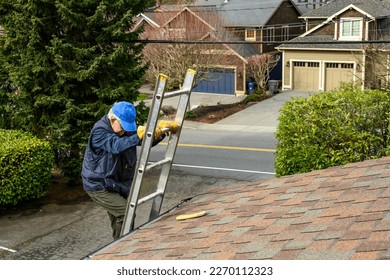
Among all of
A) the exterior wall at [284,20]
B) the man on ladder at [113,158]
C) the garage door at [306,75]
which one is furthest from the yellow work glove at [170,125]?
the exterior wall at [284,20]

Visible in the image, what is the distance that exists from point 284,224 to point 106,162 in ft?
8.46

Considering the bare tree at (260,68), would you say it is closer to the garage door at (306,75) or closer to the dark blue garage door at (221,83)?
the dark blue garage door at (221,83)

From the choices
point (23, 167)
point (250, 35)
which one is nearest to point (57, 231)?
point (23, 167)

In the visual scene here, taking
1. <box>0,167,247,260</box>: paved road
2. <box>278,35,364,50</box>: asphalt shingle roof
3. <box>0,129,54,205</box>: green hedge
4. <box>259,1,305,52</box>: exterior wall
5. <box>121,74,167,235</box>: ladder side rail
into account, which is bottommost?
<box>0,167,247,260</box>: paved road

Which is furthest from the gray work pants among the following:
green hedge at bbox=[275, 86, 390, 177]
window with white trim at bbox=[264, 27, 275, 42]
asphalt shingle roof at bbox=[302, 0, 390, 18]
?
window with white trim at bbox=[264, 27, 275, 42]

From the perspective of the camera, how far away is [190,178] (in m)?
16.9

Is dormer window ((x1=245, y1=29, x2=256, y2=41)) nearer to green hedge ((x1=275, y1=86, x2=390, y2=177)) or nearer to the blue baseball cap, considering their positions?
green hedge ((x1=275, y1=86, x2=390, y2=177))

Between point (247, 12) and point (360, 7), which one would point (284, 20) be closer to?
point (247, 12)

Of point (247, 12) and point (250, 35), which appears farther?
point (247, 12)

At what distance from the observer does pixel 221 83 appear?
4056 centimetres

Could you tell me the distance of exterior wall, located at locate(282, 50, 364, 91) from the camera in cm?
3703

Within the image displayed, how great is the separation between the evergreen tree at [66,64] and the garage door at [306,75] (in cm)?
2546

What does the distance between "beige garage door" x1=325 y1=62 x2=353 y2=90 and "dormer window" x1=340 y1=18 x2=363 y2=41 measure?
6.06 feet

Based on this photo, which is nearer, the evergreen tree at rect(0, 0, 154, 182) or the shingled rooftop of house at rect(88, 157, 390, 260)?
the shingled rooftop of house at rect(88, 157, 390, 260)
